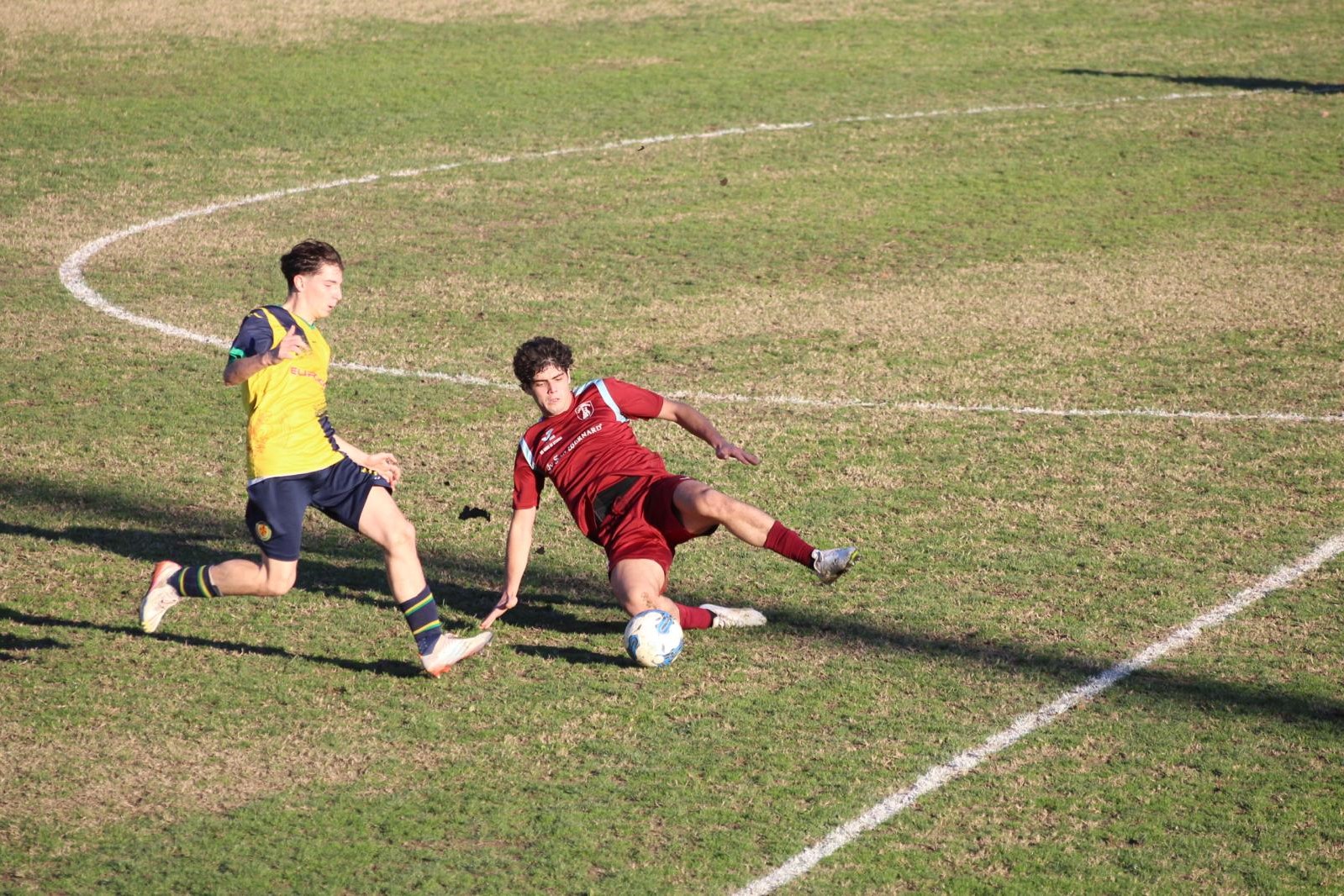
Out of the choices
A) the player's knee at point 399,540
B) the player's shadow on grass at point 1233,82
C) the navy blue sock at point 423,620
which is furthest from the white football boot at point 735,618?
the player's shadow on grass at point 1233,82

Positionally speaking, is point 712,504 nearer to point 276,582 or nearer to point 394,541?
point 394,541

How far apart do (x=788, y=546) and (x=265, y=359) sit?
2432 millimetres

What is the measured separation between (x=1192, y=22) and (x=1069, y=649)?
21784 mm

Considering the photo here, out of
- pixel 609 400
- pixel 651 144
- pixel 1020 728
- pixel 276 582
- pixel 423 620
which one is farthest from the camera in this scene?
pixel 651 144

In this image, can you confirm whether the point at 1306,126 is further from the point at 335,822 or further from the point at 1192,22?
the point at 335,822

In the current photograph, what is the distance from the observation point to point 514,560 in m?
7.01

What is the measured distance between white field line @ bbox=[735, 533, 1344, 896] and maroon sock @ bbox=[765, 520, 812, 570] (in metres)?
1.27

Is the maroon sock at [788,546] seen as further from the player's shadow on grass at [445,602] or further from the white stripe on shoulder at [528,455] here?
the white stripe on shoulder at [528,455]

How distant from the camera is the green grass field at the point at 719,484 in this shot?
554cm

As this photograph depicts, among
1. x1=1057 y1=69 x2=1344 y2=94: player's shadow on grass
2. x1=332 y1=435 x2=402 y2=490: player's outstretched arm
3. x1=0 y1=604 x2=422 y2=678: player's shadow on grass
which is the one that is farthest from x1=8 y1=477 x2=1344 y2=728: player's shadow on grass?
x1=1057 y1=69 x2=1344 y2=94: player's shadow on grass

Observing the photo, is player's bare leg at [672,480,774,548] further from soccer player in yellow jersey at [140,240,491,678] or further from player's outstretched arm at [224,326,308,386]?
player's outstretched arm at [224,326,308,386]

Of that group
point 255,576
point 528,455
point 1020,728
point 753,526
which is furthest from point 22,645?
point 1020,728

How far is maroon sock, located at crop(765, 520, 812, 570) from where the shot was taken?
277 inches

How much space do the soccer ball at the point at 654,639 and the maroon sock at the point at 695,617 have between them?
12.0 inches
